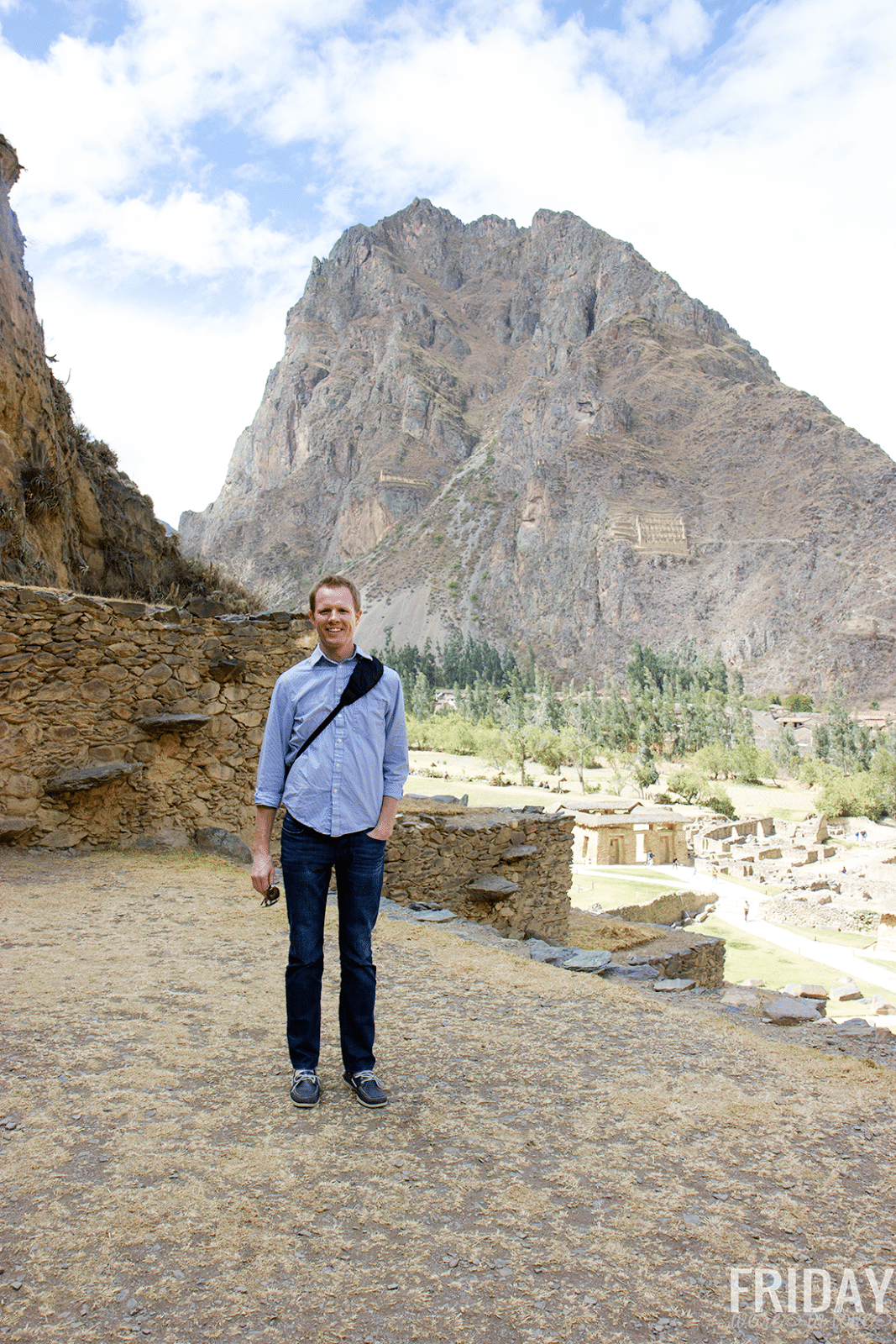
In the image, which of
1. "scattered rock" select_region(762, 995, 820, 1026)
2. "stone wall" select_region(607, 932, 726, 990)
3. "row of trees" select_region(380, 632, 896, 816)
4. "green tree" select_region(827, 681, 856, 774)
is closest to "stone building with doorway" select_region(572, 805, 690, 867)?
"row of trees" select_region(380, 632, 896, 816)

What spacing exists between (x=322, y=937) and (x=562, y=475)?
421 ft

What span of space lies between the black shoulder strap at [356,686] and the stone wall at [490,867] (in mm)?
5772

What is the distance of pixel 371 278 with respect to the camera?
615ft

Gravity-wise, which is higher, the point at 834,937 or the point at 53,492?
the point at 53,492

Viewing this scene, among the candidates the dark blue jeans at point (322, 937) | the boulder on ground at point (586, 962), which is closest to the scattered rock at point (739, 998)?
the boulder on ground at point (586, 962)

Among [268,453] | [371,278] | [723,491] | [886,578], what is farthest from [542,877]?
[371,278]

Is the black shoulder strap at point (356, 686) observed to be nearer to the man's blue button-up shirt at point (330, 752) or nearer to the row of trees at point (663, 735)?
the man's blue button-up shirt at point (330, 752)

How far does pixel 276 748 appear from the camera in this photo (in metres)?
3.30

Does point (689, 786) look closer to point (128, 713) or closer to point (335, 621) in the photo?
point (128, 713)

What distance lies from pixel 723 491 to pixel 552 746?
6750 cm

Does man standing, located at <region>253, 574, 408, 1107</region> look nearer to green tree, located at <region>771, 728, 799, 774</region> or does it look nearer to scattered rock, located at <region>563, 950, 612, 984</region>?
scattered rock, located at <region>563, 950, 612, 984</region>

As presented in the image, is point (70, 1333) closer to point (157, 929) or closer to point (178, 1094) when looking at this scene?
point (178, 1094)

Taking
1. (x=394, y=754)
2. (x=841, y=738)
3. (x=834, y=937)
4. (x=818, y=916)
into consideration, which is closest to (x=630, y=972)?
(x=394, y=754)

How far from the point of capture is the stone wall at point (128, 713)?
7.55 meters
